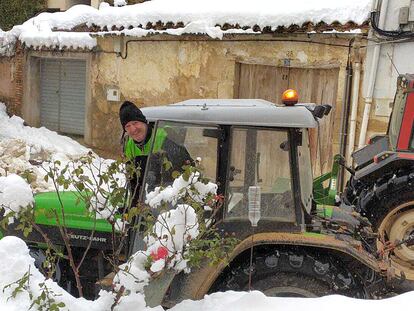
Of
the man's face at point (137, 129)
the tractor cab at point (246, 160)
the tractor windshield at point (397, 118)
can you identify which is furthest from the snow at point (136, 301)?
the tractor windshield at point (397, 118)

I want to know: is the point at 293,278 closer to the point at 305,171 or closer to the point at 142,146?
the point at 305,171

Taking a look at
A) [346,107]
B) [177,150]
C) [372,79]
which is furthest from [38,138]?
[177,150]

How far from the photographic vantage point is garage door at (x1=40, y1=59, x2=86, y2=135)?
1205 cm

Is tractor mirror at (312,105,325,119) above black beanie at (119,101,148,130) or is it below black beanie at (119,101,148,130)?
above

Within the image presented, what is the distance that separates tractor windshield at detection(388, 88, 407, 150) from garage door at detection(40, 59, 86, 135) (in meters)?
7.43

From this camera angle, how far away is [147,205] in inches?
109

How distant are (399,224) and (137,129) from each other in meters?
3.42

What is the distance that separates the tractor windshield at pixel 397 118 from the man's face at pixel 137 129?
3574 mm

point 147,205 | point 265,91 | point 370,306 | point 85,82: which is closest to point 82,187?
point 147,205

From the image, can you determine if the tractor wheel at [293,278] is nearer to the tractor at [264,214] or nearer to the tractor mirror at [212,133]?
the tractor at [264,214]

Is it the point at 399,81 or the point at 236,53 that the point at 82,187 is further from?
the point at 236,53

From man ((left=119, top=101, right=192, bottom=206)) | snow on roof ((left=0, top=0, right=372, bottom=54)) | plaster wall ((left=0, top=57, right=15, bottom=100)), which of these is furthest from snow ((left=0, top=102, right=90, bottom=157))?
man ((left=119, top=101, right=192, bottom=206))

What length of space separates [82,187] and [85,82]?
9.45 metres

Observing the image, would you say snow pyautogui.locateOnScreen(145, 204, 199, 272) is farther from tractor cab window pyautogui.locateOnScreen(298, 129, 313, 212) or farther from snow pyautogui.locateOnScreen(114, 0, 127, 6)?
snow pyautogui.locateOnScreen(114, 0, 127, 6)
